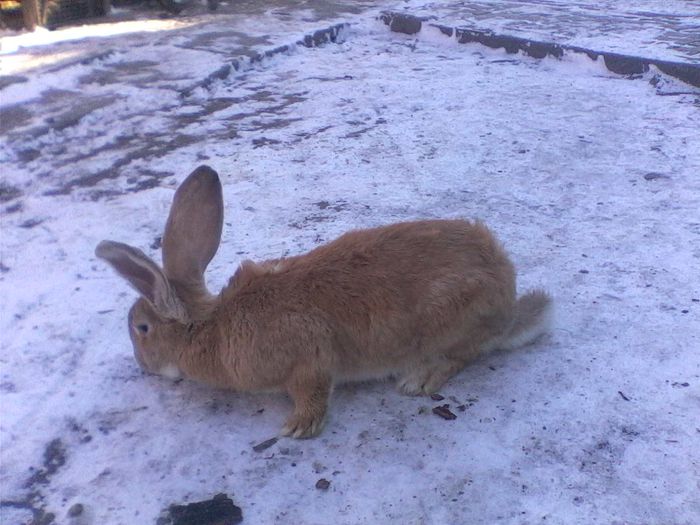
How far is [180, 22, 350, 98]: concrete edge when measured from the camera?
247 inches

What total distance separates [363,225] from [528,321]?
1.25m

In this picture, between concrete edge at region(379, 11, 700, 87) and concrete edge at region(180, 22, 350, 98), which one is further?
concrete edge at region(180, 22, 350, 98)

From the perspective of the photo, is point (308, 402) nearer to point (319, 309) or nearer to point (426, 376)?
point (319, 309)

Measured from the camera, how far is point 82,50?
695cm

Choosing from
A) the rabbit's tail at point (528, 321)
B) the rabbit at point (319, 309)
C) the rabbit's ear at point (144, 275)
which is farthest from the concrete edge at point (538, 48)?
the rabbit's ear at point (144, 275)

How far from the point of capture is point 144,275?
8.95ft

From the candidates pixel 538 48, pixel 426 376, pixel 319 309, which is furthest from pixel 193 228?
pixel 538 48

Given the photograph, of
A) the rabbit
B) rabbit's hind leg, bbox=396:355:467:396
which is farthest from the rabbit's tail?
rabbit's hind leg, bbox=396:355:467:396

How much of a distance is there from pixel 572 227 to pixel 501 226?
35cm

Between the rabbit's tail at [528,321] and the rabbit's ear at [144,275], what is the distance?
122 cm

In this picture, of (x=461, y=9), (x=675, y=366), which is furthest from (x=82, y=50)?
(x=675, y=366)

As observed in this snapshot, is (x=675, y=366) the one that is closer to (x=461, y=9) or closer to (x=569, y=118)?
(x=569, y=118)

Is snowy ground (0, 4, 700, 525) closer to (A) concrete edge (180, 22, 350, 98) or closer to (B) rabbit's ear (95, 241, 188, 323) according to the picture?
(A) concrete edge (180, 22, 350, 98)

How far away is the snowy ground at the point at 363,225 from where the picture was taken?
2467mm
